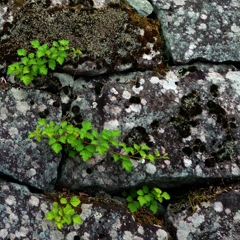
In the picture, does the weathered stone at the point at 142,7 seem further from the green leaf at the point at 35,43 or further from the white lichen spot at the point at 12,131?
the white lichen spot at the point at 12,131

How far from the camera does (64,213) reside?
2.31 metres

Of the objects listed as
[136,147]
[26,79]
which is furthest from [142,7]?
[136,147]

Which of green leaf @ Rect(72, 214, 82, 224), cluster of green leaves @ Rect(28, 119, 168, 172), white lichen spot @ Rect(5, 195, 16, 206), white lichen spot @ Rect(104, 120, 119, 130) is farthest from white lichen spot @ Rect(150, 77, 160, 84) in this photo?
white lichen spot @ Rect(5, 195, 16, 206)

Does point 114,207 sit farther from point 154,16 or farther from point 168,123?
point 154,16

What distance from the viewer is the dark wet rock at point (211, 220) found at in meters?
2.49

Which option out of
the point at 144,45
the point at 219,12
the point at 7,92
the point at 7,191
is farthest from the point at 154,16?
the point at 7,191

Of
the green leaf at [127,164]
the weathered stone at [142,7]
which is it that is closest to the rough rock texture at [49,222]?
the green leaf at [127,164]

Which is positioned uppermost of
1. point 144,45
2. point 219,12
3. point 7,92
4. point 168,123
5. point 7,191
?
point 219,12

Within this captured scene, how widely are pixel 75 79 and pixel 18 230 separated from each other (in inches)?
57.7

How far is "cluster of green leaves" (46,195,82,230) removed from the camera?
2.28 m

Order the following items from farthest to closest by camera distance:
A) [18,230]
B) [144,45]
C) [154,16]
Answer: [154,16], [144,45], [18,230]

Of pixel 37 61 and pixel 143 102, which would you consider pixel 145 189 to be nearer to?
pixel 143 102

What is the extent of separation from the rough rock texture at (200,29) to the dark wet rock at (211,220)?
1.47 m

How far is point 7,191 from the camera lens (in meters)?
2.36
